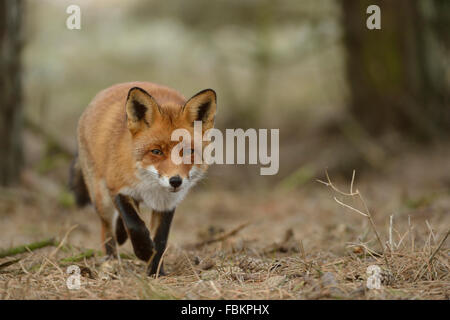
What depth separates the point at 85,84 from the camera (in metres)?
18.3

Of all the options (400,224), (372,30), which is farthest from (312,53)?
(400,224)

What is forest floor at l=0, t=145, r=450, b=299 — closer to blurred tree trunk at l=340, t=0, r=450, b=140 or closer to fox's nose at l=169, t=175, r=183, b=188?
fox's nose at l=169, t=175, r=183, b=188

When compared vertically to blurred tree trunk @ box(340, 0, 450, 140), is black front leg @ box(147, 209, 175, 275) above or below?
below

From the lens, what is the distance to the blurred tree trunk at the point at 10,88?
22.9ft

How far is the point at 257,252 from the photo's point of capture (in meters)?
4.43

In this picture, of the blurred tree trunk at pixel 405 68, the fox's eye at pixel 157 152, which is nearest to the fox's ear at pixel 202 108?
the fox's eye at pixel 157 152

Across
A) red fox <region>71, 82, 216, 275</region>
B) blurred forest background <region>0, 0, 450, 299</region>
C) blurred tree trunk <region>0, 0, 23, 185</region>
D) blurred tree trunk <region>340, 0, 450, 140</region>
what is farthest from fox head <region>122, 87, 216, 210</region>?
blurred tree trunk <region>340, 0, 450, 140</region>

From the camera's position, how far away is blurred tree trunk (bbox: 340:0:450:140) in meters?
10.1

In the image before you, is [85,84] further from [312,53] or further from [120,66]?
[312,53]

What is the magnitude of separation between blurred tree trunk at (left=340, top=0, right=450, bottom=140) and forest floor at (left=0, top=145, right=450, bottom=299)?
159 cm

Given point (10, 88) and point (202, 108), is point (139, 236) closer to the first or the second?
point (202, 108)

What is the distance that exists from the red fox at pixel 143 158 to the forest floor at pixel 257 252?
336mm

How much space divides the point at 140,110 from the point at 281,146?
8.91 metres
